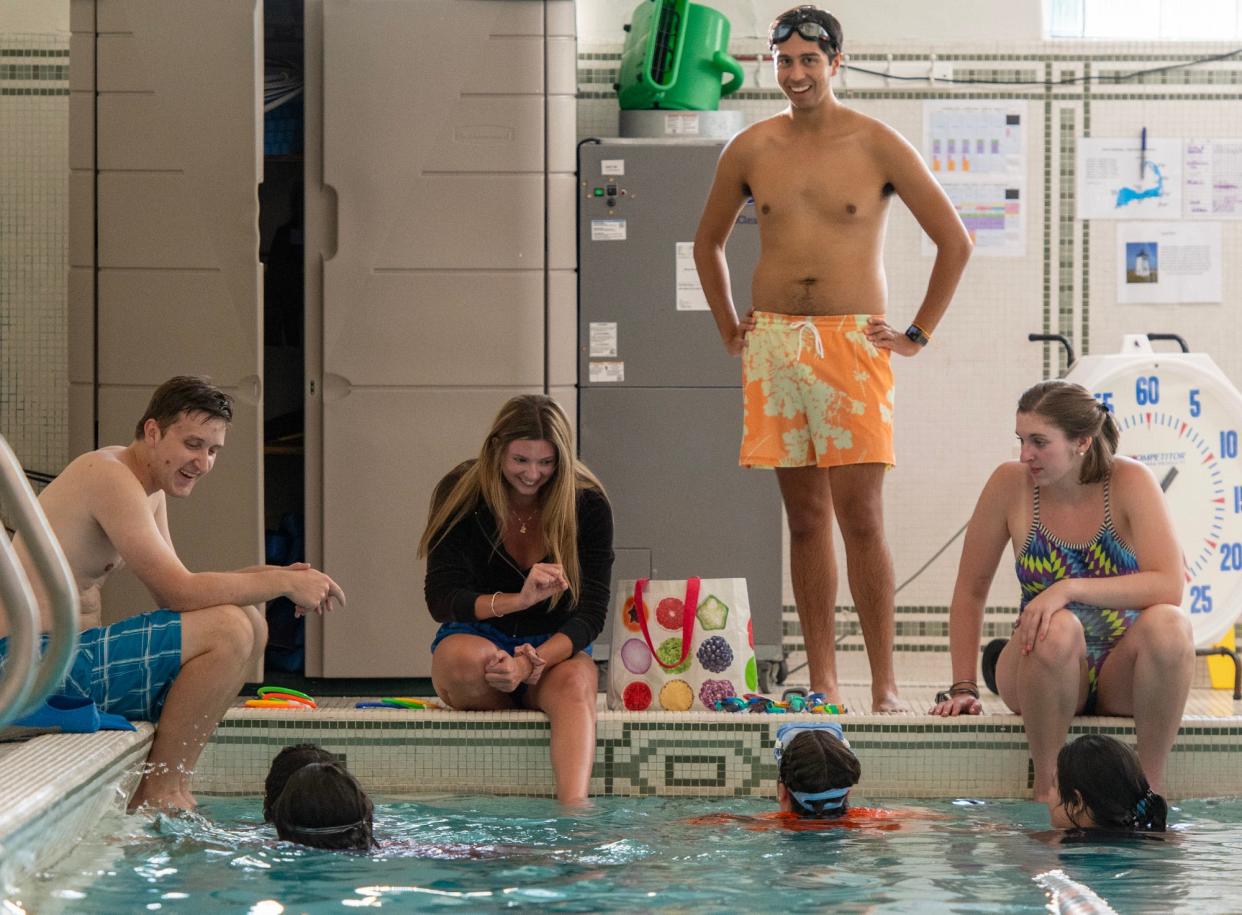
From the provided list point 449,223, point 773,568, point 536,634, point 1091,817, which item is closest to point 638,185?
point 449,223

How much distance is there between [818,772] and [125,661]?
1398mm

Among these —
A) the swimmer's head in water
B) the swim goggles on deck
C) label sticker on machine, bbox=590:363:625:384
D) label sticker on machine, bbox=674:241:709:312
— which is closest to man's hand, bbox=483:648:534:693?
the swim goggles on deck

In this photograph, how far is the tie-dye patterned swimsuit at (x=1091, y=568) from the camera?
344cm

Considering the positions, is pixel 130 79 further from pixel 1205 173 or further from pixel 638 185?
pixel 1205 173

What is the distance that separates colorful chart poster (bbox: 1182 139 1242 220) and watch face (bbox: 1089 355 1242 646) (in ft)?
2.86

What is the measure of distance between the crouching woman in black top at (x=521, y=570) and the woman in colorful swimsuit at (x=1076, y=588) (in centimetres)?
82

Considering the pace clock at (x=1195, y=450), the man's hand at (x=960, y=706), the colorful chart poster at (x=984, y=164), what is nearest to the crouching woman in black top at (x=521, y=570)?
the man's hand at (x=960, y=706)

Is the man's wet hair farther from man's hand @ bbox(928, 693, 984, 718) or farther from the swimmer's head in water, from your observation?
the swimmer's head in water

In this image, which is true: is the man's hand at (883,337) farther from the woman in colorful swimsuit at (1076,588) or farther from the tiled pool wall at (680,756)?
the tiled pool wall at (680,756)

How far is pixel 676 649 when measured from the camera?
12.6 ft

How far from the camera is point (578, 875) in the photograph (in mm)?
2623

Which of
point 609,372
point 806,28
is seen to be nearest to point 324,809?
point 806,28

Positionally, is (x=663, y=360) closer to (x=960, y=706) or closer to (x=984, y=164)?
(x=984, y=164)

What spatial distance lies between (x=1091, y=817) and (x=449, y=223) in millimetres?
3008
